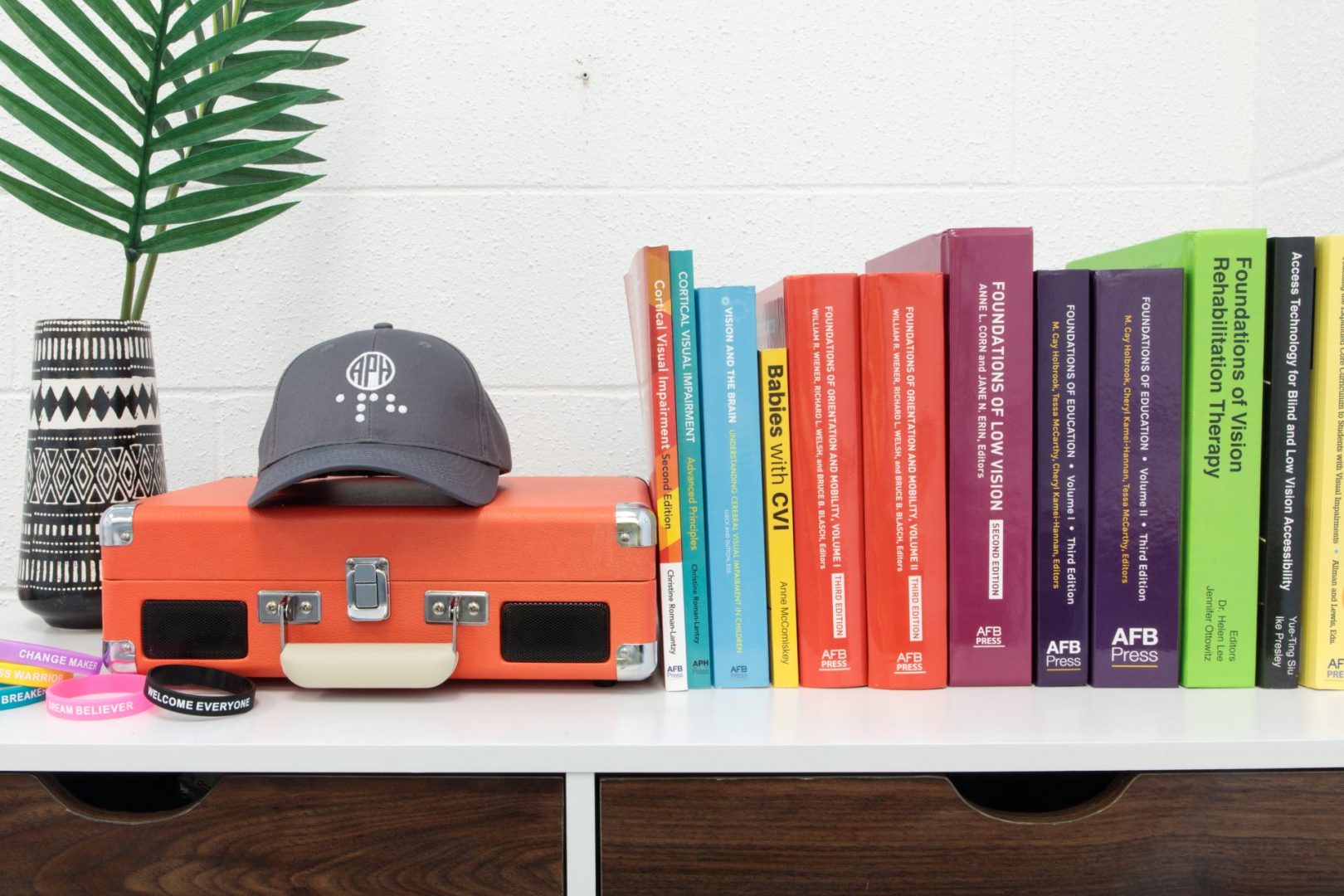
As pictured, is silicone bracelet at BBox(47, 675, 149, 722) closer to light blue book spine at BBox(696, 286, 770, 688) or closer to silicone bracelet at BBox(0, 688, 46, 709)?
silicone bracelet at BBox(0, 688, 46, 709)

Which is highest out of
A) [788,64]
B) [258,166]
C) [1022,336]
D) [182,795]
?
[788,64]

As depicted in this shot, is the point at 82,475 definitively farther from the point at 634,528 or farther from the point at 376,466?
the point at 634,528

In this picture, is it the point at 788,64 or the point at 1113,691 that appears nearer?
the point at 1113,691

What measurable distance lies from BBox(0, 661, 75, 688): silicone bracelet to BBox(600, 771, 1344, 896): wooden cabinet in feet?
1.48

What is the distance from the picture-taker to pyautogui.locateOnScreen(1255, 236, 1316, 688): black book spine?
676mm

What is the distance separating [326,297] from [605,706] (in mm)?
655

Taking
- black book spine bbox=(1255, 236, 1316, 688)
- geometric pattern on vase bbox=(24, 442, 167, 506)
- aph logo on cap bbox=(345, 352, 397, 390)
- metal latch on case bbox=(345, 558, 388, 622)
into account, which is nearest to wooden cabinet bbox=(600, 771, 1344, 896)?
black book spine bbox=(1255, 236, 1316, 688)

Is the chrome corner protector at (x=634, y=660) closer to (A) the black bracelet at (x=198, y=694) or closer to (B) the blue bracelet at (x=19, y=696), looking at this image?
(A) the black bracelet at (x=198, y=694)

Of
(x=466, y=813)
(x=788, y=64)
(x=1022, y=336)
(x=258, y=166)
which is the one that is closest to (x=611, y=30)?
(x=788, y=64)

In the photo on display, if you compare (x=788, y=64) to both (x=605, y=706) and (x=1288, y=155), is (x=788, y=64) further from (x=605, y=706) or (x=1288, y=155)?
(x=605, y=706)

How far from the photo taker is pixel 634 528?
68 centimetres

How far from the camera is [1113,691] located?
69 cm

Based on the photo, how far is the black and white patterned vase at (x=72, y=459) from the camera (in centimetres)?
80

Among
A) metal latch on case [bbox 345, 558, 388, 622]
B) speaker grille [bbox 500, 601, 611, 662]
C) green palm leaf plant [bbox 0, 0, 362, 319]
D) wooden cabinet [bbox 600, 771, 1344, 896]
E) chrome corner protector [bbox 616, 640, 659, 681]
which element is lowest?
wooden cabinet [bbox 600, 771, 1344, 896]
